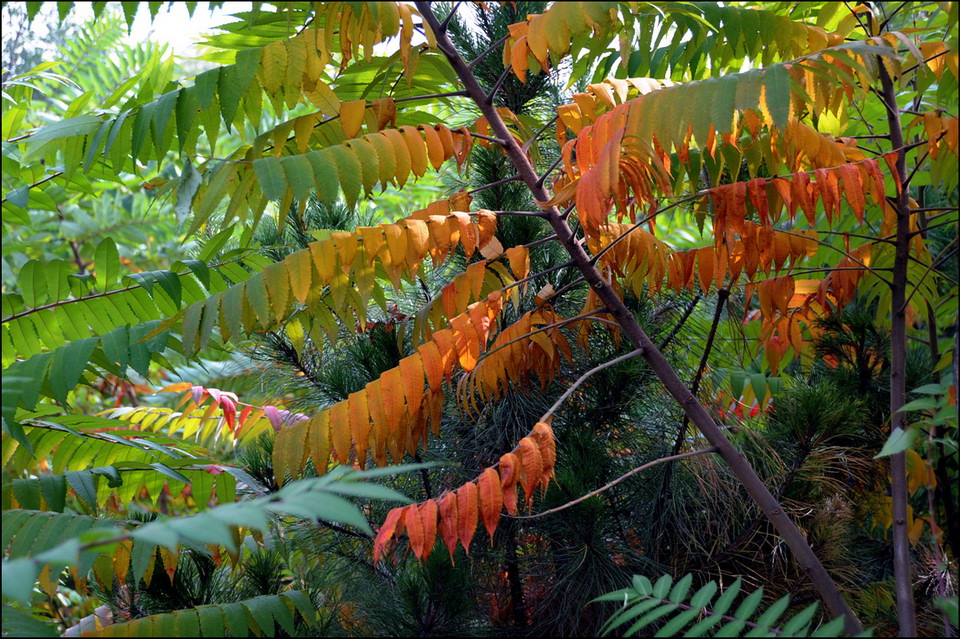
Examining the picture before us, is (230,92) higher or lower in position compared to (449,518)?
higher

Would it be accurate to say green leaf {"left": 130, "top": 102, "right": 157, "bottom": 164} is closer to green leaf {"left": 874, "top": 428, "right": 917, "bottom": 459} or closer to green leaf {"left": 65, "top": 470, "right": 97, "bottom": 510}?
green leaf {"left": 65, "top": 470, "right": 97, "bottom": 510}

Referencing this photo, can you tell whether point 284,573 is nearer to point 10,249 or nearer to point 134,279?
point 134,279

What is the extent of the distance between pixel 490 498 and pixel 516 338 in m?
0.39

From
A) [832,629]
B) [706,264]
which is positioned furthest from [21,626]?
[706,264]

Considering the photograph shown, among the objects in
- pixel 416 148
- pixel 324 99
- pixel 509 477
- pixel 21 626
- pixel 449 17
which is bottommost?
pixel 21 626

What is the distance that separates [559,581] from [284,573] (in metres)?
0.73

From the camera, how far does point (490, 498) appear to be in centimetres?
131

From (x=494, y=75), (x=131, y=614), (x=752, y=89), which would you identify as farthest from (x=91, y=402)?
(x=752, y=89)

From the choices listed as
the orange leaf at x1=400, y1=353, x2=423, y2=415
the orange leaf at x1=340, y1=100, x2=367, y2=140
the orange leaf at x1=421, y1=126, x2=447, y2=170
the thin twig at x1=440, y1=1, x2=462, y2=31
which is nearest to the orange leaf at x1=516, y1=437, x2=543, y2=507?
the orange leaf at x1=400, y1=353, x2=423, y2=415

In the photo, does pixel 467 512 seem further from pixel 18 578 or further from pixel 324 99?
pixel 324 99

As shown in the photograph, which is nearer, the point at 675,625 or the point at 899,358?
the point at 675,625

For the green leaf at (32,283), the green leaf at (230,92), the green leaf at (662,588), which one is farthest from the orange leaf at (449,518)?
the green leaf at (32,283)

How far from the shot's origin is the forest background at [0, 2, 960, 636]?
143 cm

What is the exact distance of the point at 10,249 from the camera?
12.1 ft
